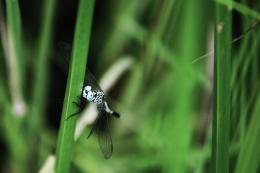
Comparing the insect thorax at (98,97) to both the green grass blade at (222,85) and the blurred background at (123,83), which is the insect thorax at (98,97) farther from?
the green grass blade at (222,85)

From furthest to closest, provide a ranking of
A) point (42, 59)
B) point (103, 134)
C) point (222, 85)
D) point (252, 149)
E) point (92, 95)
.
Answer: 1. point (42, 59)
2. point (103, 134)
3. point (92, 95)
4. point (252, 149)
5. point (222, 85)

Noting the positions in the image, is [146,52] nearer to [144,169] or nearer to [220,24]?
[144,169]

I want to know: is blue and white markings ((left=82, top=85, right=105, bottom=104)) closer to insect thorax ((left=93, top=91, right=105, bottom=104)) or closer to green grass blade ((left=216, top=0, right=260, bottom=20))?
insect thorax ((left=93, top=91, right=105, bottom=104))

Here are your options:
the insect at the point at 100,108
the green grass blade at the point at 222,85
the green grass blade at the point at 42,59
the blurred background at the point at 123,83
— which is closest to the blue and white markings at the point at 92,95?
the insect at the point at 100,108

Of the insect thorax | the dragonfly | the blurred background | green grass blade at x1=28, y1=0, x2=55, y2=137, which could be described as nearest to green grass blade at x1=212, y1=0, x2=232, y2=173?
the blurred background

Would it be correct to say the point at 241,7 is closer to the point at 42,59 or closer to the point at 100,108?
the point at 100,108

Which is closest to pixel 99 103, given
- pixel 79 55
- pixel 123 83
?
pixel 79 55

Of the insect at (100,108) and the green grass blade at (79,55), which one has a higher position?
the insect at (100,108)
